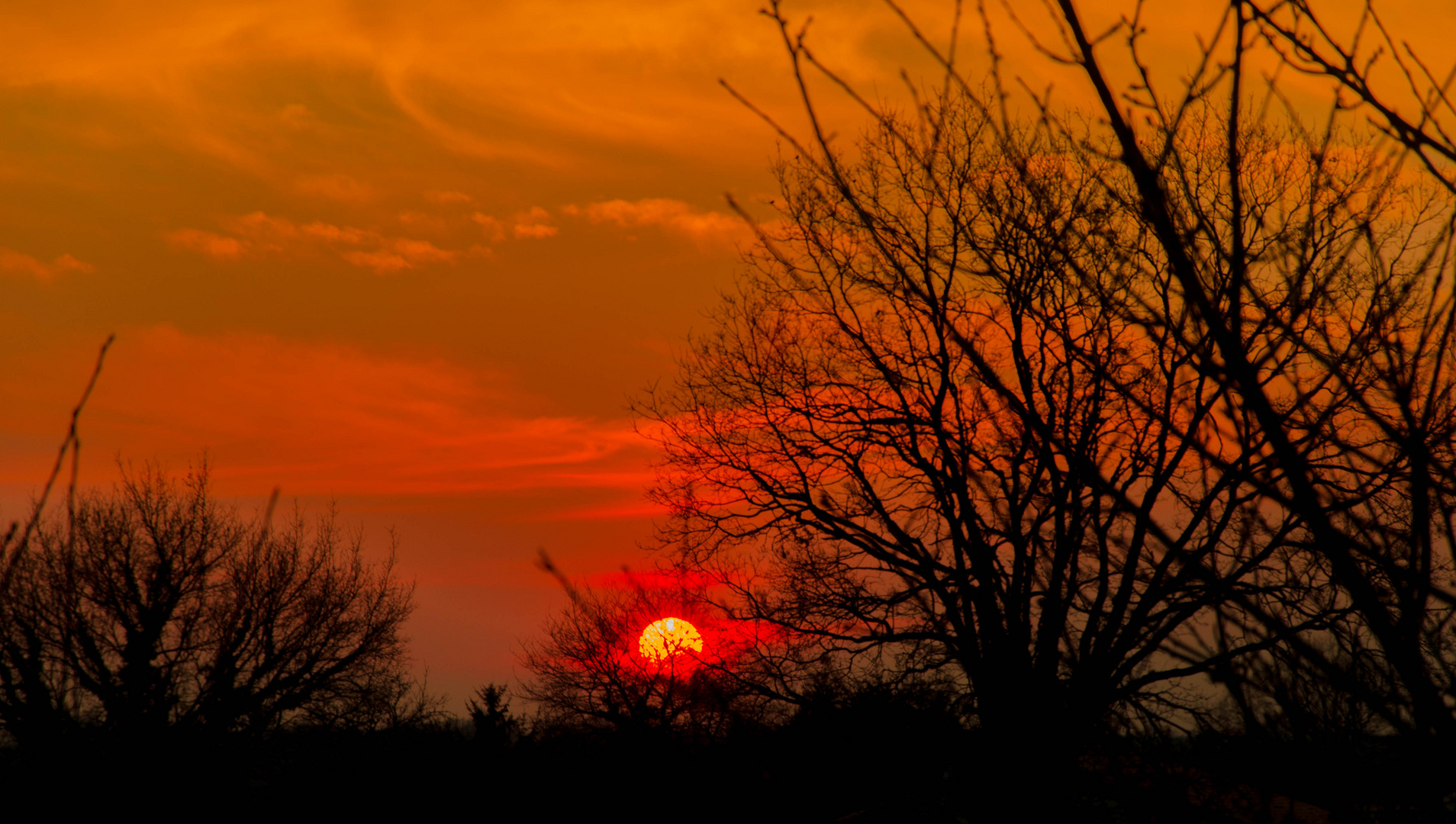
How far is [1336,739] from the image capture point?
215 cm

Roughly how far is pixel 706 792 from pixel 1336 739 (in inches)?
812

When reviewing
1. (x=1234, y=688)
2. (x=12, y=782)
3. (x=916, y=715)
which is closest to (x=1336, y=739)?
(x=1234, y=688)

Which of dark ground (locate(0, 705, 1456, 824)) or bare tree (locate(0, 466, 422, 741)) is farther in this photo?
bare tree (locate(0, 466, 422, 741))

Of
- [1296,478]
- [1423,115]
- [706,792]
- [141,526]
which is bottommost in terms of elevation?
[706,792]

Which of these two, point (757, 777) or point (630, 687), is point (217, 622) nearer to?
point (630, 687)

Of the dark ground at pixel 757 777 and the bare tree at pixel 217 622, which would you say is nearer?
the dark ground at pixel 757 777

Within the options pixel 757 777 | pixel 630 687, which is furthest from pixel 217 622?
pixel 757 777

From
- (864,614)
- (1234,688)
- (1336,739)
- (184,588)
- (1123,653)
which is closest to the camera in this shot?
(1234,688)

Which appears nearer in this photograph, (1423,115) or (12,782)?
(1423,115)

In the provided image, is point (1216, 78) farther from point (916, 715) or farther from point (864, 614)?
point (916, 715)

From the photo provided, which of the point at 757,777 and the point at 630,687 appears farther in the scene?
the point at 630,687

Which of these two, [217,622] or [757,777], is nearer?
[757,777]

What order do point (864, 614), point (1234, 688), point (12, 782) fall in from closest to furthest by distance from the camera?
1. point (1234, 688)
2. point (864, 614)
3. point (12, 782)

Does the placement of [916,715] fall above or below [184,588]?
below
